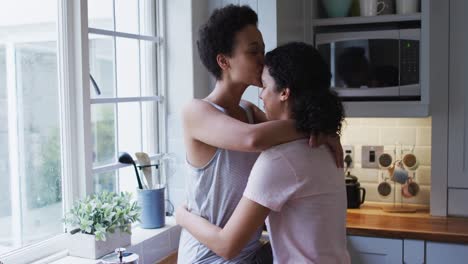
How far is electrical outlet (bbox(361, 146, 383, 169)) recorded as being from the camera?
3273 millimetres

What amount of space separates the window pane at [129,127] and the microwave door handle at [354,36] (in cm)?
105

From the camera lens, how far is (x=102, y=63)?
2395 mm

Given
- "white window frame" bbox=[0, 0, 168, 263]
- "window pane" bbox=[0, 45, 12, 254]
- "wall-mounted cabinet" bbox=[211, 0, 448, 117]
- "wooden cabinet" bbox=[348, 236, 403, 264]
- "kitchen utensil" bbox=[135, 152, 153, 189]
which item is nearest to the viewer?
"window pane" bbox=[0, 45, 12, 254]

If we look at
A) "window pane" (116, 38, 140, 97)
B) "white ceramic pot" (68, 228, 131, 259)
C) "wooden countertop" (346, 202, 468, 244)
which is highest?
"window pane" (116, 38, 140, 97)

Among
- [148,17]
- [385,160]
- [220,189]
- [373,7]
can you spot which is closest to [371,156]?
[385,160]

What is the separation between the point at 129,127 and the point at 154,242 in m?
0.57

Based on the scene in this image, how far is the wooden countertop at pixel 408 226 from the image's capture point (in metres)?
2.59

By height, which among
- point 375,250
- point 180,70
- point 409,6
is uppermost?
point 409,6

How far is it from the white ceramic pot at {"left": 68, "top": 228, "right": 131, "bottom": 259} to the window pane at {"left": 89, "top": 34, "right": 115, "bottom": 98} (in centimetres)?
60

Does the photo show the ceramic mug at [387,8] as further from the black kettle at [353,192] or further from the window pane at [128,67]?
the window pane at [128,67]

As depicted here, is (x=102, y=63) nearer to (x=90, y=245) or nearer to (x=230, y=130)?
(x=90, y=245)

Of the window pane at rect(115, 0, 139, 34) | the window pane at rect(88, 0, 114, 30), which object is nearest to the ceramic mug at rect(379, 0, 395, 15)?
the window pane at rect(115, 0, 139, 34)

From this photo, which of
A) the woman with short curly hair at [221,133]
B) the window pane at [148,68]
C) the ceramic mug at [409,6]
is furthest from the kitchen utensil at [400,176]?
the woman with short curly hair at [221,133]

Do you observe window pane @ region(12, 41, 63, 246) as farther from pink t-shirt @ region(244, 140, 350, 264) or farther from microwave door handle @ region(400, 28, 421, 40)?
microwave door handle @ region(400, 28, 421, 40)
